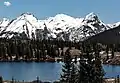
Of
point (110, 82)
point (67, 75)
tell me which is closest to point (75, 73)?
point (67, 75)

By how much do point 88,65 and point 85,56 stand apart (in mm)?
2002

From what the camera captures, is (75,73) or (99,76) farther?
(75,73)

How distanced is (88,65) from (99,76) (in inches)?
178

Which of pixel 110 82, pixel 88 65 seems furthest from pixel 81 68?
pixel 110 82

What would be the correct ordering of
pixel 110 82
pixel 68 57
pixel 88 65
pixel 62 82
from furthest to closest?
pixel 110 82 < pixel 62 82 < pixel 68 57 < pixel 88 65

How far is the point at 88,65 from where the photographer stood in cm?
6600

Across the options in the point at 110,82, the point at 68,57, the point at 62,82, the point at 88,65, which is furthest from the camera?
the point at 110,82

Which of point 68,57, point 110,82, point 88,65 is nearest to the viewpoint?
point 88,65

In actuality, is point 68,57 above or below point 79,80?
above

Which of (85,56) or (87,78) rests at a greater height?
(85,56)

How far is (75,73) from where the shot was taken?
79562 millimetres

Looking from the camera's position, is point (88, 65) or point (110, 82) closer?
point (88, 65)

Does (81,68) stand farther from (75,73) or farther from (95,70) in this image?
(75,73)

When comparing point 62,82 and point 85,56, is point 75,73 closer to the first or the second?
point 62,82
